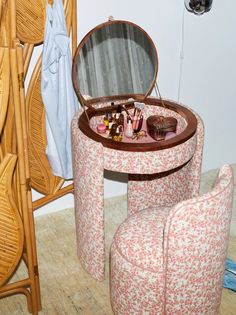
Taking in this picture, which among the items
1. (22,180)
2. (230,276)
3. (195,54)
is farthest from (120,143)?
(195,54)

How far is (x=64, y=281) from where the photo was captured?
2162 mm

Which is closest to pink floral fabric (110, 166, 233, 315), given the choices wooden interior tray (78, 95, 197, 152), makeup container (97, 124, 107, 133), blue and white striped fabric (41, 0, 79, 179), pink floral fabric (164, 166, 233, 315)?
pink floral fabric (164, 166, 233, 315)

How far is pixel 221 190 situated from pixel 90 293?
84 cm

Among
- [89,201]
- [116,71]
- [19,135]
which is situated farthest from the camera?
[116,71]

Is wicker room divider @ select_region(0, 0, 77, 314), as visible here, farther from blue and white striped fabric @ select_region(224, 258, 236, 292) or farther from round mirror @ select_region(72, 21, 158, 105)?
blue and white striped fabric @ select_region(224, 258, 236, 292)

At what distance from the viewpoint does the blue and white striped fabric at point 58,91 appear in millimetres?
2023

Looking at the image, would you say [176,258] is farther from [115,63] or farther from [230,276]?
[115,63]

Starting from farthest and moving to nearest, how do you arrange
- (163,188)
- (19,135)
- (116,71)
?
1. (163,188)
2. (116,71)
3. (19,135)

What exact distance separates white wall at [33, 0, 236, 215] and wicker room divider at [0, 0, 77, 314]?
0.33 meters

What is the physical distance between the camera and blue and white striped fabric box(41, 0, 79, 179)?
6.64 feet

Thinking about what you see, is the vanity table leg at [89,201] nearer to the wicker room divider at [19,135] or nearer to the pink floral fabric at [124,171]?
the pink floral fabric at [124,171]

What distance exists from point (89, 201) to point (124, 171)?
9.0 inches

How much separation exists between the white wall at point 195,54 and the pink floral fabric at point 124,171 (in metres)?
0.37

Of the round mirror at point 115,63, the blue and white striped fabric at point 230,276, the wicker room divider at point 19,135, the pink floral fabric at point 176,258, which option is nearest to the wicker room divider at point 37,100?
the wicker room divider at point 19,135
